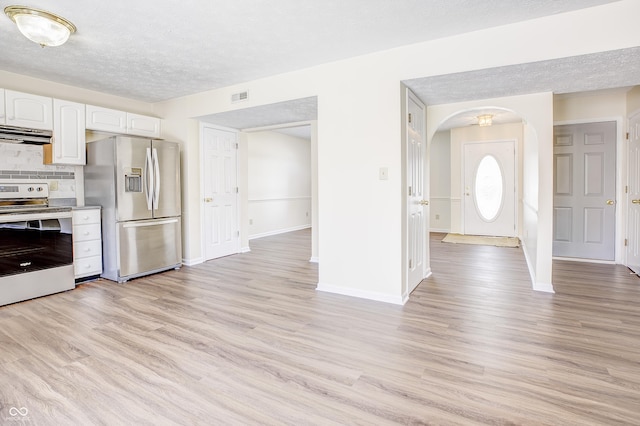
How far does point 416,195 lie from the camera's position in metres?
3.65

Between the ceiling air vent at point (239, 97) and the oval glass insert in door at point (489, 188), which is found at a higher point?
the ceiling air vent at point (239, 97)

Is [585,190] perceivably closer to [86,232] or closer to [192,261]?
[192,261]

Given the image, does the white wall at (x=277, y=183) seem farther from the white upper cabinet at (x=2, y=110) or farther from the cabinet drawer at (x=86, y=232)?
the white upper cabinet at (x=2, y=110)

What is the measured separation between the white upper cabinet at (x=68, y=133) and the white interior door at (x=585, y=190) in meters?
6.35

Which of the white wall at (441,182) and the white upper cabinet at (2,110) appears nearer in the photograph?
the white upper cabinet at (2,110)

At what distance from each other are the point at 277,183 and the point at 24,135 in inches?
198

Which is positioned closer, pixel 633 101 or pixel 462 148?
pixel 633 101

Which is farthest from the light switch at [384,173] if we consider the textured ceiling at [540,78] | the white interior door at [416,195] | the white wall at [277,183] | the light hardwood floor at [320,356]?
the white wall at [277,183]

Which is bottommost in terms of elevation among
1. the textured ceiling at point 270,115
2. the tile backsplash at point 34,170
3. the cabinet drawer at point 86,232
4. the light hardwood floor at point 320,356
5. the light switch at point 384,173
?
the light hardwood floor at point 320,356

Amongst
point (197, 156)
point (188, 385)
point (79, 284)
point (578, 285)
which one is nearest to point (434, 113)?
point (578, 285)

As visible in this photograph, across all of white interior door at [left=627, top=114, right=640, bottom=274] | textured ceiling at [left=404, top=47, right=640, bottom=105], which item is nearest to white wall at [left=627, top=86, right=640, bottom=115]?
white interior door at [left=627, top=114, right=640, bottom=274]

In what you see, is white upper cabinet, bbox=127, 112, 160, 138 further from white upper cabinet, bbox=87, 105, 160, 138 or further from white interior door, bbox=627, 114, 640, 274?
white interior door, bbox=627, 114, 640, 274

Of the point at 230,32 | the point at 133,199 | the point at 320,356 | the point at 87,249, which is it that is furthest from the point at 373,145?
the point at 87,249

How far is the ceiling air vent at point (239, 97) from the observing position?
403 centimetres
